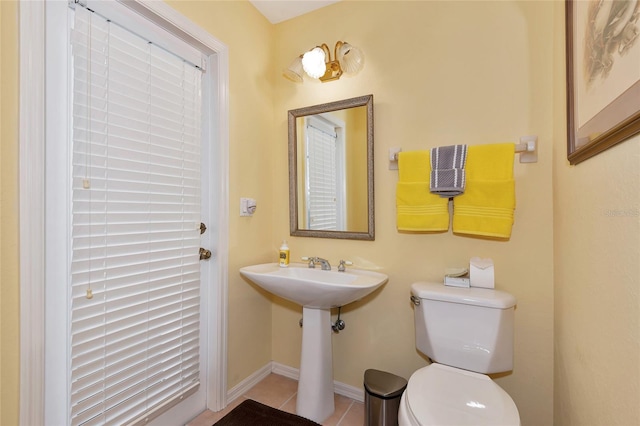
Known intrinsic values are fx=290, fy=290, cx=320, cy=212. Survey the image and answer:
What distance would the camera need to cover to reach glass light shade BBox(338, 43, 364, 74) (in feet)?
5.39

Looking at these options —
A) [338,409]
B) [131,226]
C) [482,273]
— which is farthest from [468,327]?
[131,226]

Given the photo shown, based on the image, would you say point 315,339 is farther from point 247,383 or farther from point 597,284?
point 597,284

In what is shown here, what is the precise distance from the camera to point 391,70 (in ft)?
5.40

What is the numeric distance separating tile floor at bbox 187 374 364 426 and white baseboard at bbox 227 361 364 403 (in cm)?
2

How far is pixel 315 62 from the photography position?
1674 mm

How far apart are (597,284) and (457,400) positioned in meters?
0.58

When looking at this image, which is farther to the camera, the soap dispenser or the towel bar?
the soap dispenser

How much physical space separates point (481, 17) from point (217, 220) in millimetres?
1708

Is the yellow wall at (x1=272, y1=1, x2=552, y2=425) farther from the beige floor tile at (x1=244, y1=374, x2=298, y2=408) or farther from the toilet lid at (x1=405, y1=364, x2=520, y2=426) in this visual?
the toilet lid at (x1=405, y1=364, x2=520, y2=426)

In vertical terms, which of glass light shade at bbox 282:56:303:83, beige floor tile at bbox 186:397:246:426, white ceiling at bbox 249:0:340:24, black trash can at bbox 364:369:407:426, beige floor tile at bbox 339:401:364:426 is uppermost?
white ceiling at bbox 249:0:340:24

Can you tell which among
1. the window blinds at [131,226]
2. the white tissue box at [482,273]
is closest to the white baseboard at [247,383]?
the window blinds at [131,226]

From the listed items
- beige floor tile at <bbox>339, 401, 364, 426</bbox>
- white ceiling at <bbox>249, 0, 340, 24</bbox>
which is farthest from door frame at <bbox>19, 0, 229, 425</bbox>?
beige floor tile at <bbox>339, 401, 364, 426</bbox>

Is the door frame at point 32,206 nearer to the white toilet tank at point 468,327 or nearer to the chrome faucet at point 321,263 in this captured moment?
the chrome faucet at point 321,263

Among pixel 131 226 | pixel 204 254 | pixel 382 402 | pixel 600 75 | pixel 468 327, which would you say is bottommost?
pixel 382 402
